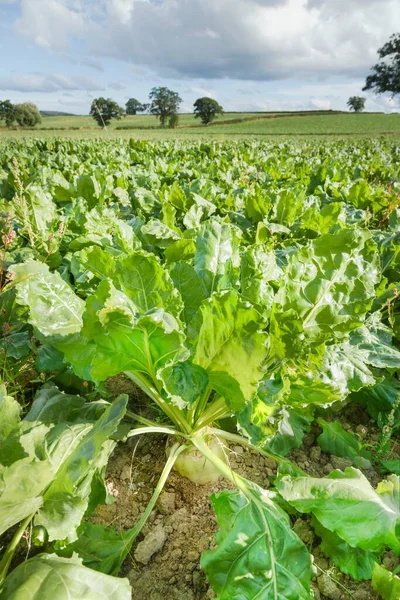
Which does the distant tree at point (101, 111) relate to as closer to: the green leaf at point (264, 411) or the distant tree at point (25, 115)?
the green leaf at point (264, 411)

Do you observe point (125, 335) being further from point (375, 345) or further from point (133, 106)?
point (133, 106)

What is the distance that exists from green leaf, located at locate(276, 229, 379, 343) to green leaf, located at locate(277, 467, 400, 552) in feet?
1.69

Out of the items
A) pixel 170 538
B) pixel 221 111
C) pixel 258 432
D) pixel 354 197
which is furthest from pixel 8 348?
pixel 221 111

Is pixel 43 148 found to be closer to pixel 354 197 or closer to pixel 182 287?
pixel 354 197

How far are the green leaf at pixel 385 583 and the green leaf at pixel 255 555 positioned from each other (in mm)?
243

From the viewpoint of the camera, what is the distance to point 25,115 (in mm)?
56812

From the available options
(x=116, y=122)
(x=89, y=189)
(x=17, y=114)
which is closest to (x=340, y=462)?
(x=89, y=189)

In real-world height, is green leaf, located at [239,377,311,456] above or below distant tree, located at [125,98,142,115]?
below

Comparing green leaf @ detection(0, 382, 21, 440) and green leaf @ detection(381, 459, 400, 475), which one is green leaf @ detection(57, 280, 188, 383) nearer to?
green leaf @ detection(0, 382, 21, 440)

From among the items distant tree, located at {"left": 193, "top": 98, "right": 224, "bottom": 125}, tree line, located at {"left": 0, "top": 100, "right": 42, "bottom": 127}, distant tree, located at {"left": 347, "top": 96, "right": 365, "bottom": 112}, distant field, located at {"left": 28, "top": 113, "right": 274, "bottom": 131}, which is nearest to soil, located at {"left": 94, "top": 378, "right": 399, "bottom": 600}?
distant field, located at {"left": 28, "top": 113, "right": 274, "bottom": 131}

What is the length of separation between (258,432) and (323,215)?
6.06 feet

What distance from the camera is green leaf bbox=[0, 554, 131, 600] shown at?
1.07 m

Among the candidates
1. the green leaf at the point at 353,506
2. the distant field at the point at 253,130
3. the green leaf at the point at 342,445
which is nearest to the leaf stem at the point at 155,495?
the green leaf at the point at 353,506

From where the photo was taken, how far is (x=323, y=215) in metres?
2.81
